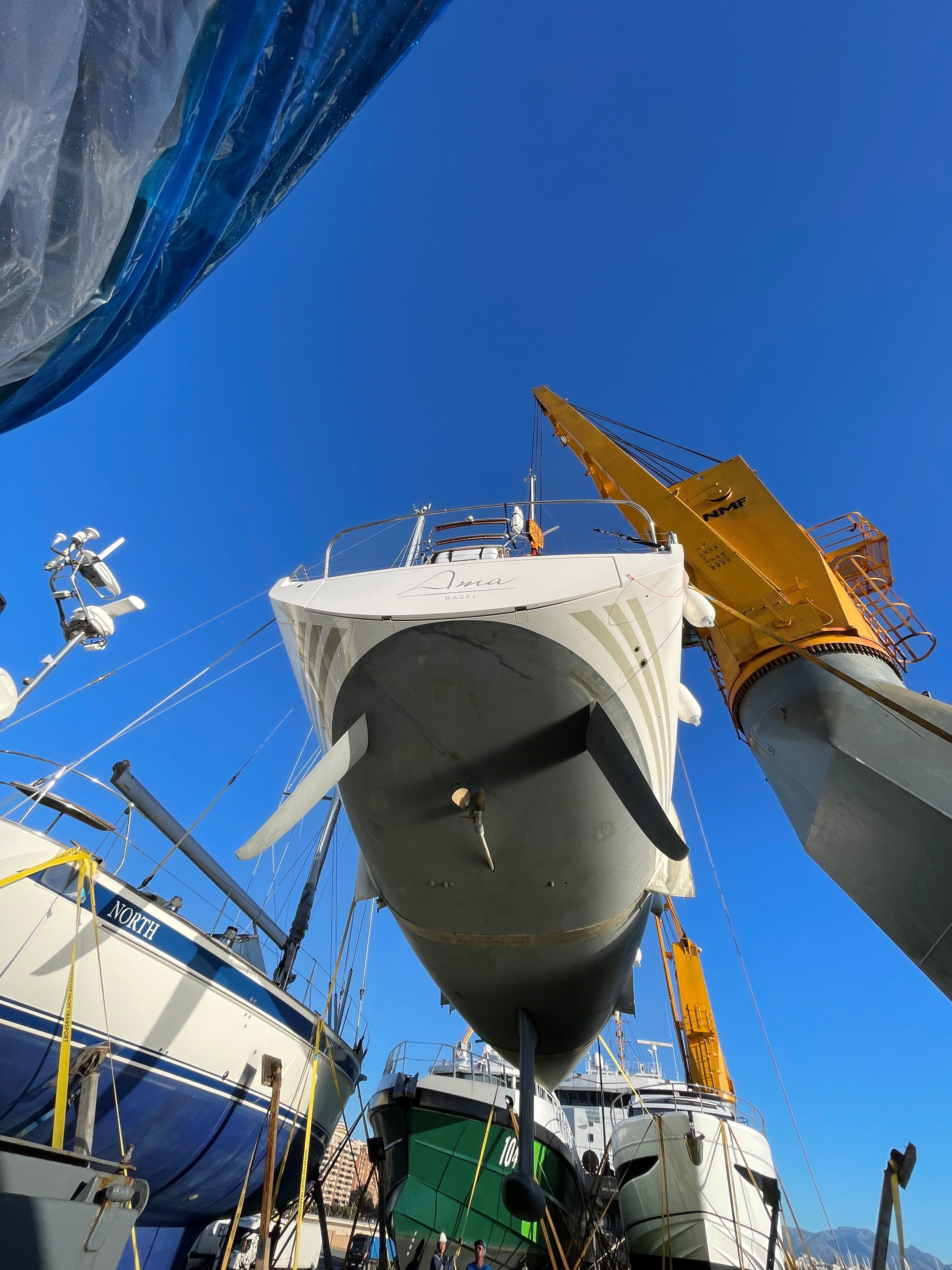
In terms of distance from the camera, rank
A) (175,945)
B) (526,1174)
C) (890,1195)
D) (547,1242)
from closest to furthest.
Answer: (526,1174) → (890,1195) → (175,945) → (547,1242)

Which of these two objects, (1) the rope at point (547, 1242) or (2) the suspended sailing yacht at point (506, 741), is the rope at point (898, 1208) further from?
(1) the rope at point (547, 1242)

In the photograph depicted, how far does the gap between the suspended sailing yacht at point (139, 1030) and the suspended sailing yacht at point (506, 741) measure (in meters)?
2.53

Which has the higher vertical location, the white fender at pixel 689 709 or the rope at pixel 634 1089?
the white fender at pixel 689 709

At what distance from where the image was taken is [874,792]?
17.4 feet

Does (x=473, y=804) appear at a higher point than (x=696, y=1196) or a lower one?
higher

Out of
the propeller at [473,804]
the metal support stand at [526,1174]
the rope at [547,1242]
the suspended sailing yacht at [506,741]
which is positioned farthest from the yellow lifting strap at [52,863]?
the rope at [547,1242]

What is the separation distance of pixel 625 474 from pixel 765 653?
427cm

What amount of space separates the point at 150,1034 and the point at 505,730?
18.9 ft

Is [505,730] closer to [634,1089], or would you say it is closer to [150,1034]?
[150,1034]

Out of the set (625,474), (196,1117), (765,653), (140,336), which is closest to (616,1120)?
(196,1117)

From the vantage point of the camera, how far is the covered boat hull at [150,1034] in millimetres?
5211

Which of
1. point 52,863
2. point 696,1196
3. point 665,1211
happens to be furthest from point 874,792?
point 52,863

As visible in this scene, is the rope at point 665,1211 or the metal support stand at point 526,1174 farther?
the rope at point 665,1211

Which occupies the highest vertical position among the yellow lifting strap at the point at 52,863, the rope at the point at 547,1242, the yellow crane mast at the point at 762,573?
the yellow crane mast at the point at 762,573
